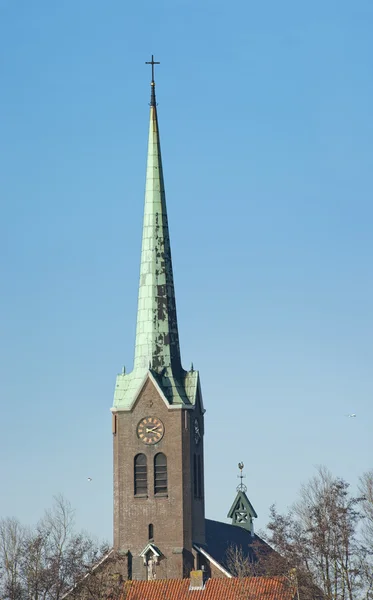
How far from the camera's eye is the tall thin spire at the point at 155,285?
106500 mm

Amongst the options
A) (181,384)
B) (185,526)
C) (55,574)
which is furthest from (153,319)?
(55,574)

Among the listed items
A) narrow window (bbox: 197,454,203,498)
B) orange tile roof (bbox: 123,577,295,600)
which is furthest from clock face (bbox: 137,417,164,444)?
orange tile roof (bbox: 123,577,295,600)

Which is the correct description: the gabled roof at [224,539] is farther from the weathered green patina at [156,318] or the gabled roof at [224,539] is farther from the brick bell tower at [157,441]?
the weathered green patina at [156,318]

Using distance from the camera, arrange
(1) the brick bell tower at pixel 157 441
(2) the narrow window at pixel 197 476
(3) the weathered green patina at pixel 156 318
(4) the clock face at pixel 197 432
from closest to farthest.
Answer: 1. (1) the brick bell tower at pixel 157 441
2. (3) the weathered green patina at pixel 156 318
3. (2) the narrow window at pixel 197 476
4. (4) the clock face at pixel 197 432

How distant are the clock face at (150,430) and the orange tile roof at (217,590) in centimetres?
1171

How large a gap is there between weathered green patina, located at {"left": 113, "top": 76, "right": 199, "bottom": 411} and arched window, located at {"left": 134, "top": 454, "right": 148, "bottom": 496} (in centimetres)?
324

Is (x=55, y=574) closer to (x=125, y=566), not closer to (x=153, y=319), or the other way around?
(x=125, y=566)

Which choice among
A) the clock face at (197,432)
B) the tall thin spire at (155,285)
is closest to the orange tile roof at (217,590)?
the clock face at (197,432)

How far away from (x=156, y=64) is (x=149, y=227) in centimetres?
1060

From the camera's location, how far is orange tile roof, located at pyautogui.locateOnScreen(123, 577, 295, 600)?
293 feet

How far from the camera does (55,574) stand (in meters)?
92.4

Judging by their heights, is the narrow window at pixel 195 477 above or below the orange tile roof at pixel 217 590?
above

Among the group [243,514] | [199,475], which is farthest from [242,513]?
[199,475]

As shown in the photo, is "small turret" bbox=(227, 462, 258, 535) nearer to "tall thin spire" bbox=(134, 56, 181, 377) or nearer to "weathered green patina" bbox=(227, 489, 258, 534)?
"weathered green patina" bbox=(227, 489, 258, 534)
